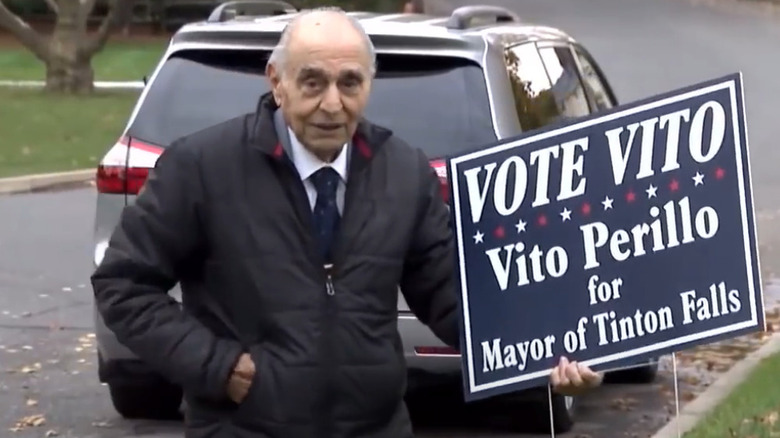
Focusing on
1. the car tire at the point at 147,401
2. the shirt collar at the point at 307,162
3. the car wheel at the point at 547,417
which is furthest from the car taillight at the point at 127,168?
the shirt collar at the point at 307,162

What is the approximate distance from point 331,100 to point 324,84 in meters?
0.04

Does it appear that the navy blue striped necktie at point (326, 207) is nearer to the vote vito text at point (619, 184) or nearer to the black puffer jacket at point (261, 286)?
the black puffer jacket at point (261, 286)

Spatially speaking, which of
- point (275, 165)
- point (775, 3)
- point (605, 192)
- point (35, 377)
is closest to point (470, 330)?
point (605, 192)

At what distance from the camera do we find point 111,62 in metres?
38.2

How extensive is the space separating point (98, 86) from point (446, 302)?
90.0ft

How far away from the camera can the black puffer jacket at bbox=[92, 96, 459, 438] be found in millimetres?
3217

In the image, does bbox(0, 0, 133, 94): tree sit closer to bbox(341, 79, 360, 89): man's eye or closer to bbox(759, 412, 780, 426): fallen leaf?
bbox(759, 412, 780, 426): fallen leaf

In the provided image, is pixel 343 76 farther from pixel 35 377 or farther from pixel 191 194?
pixel 35 377

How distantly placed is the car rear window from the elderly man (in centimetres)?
344

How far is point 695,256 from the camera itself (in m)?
4.01

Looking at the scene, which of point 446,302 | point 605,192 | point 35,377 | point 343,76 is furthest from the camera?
point 35,377

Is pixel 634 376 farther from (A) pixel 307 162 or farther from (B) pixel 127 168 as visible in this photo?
(A) pixel 307 162

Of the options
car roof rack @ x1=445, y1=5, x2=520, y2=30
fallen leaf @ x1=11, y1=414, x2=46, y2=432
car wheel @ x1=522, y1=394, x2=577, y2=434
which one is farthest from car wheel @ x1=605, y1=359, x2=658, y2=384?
fallen leaf @ x1=11, y1=414, x2=46, y2=432

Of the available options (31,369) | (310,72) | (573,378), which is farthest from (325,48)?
(31,369)
